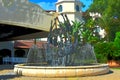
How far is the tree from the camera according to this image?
45812 millimetres

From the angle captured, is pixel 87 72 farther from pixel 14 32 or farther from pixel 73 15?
pixel 73 15

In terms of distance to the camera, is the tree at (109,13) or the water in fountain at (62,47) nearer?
the water in fountain at (62,47)

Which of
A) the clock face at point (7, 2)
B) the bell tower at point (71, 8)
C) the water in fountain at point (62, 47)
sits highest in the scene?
the bell tower at point (71, 8)

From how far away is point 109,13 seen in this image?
46.1 m

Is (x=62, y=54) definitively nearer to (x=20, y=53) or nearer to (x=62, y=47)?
(x=62, y=47)

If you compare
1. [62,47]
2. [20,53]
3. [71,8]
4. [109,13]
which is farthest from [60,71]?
[71,8]

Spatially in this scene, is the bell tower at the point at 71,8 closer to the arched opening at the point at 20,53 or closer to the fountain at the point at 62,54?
the arched opening at the point at 20,53

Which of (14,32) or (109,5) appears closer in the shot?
(14,32)

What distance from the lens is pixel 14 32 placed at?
126 feet

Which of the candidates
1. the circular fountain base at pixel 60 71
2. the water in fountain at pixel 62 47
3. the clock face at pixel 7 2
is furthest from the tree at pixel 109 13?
the circular fountain base at pixel 60 71

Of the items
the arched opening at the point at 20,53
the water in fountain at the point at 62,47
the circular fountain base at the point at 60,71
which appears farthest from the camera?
the arched opening at the point at 20,53

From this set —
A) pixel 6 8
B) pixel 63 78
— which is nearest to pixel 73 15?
pixel 6 8

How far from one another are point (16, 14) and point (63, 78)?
13863 millimetres

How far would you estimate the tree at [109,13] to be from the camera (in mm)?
45812
